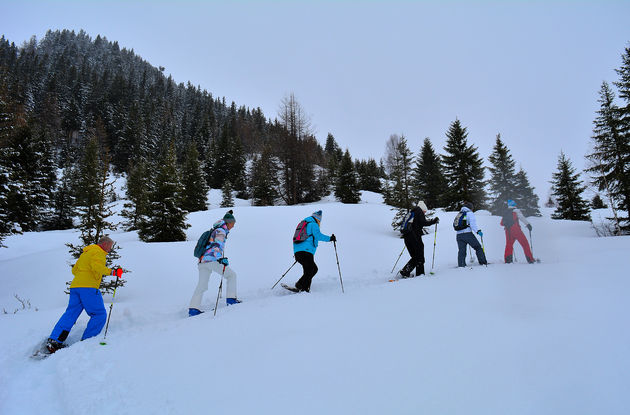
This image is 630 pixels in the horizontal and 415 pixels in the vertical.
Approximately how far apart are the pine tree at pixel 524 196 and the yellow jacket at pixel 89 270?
32.6 metres

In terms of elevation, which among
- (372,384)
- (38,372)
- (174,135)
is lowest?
(38,372)

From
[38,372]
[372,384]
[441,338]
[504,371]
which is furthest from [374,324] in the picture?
[38,372]

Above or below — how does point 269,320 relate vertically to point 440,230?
below

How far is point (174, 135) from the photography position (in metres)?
71.2

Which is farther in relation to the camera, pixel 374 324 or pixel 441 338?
pixel 374 324

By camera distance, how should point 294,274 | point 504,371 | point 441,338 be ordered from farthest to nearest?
point 294,274 < point 441,338 < point 504,371

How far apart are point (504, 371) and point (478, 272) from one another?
13.7 feet

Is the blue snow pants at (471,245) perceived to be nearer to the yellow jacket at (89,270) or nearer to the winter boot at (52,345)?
the yellow jacket at (89,270)

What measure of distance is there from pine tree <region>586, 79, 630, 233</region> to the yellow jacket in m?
23.8

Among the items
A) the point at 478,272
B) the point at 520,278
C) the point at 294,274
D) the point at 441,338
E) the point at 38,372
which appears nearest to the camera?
the point at 441,338

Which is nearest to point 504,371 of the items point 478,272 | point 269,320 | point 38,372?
point 269,320

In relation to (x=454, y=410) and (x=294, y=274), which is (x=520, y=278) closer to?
(x=454, y=410)

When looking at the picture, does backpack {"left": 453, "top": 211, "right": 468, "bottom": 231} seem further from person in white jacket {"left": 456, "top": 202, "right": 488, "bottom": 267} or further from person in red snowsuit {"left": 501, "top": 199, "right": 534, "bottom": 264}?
person in red snowsuit {"left": 501, "top": 199, "right": 534, "bottom": 264}

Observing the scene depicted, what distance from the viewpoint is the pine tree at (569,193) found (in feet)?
80.9
